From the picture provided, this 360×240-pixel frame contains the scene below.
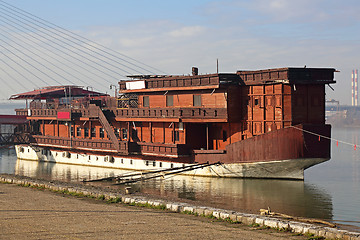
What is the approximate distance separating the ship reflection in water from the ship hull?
2.31ft

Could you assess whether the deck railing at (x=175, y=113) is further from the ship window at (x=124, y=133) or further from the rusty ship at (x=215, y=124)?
the ship window at (x=124, y=133)

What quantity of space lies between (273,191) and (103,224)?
18.5 meters

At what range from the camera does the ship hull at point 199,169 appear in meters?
38.8

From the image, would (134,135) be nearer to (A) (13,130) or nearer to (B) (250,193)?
(B) (250,193)

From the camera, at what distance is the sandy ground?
1866 cm

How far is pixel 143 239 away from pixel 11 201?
12307 mm

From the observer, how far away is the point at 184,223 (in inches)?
835

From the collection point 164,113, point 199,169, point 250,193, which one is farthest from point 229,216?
point 164,113

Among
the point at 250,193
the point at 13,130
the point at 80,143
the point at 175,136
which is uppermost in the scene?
the point at 175,136

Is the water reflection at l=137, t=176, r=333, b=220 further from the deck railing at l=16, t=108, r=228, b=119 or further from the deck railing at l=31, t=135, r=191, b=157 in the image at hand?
the deck railing at l=16, t=108, r=228, b=119

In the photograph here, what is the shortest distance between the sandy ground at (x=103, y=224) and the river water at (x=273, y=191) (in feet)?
21.3

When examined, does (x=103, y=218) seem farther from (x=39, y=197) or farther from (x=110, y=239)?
(x=39, y=197)

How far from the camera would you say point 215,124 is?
44062 mm

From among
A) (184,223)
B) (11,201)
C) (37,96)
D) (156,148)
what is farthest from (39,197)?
(37,96)
